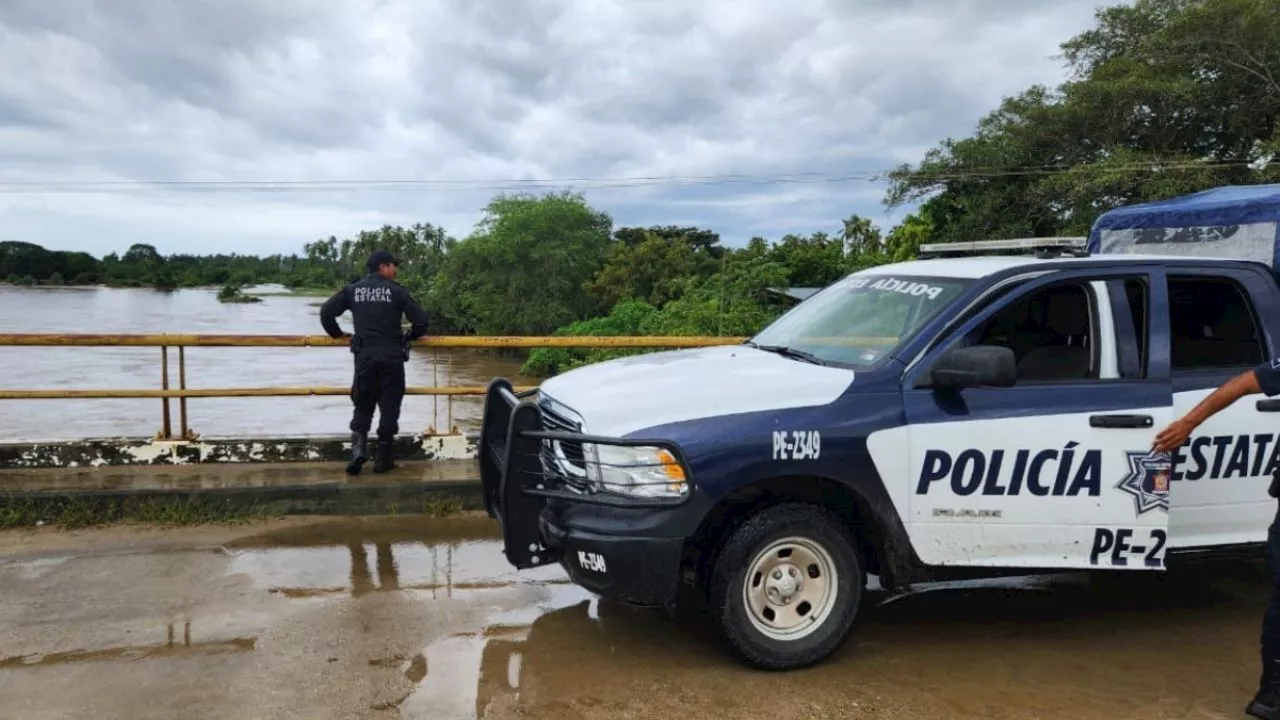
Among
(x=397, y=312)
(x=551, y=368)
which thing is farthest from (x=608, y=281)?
(x=397, y=312)

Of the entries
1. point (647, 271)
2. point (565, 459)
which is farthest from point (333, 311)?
point (647, 271)

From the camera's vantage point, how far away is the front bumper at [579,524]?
378 cm

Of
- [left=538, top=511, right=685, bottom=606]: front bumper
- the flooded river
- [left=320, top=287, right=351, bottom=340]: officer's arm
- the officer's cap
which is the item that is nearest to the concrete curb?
the flooded river

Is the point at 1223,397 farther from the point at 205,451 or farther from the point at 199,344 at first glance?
the point at 205,451

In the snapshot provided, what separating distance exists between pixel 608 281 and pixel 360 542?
54410 mm

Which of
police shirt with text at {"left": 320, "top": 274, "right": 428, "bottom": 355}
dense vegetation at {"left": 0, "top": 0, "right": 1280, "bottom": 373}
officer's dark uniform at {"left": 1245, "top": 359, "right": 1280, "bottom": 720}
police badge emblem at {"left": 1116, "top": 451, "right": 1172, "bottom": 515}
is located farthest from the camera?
dense vegetation at {"left": 0, "top": 0, "right": 1280, "bottom": 373}

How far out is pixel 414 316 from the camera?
684 cm

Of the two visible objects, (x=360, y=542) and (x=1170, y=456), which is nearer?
(x=1170, y=456)

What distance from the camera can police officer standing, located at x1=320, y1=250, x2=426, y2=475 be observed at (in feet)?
22.4

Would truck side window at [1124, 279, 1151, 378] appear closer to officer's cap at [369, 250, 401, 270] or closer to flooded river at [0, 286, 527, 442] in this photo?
officer's cap at [369, 250, 401, 270]

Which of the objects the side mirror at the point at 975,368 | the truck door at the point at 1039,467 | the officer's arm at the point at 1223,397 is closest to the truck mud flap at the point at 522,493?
the truck door at the point at 1039,467

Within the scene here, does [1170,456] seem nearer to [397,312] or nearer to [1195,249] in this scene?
[1195,249]

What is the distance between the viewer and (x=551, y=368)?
174 ft

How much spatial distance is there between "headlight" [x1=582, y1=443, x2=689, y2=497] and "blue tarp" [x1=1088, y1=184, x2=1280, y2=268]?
11.0ft
